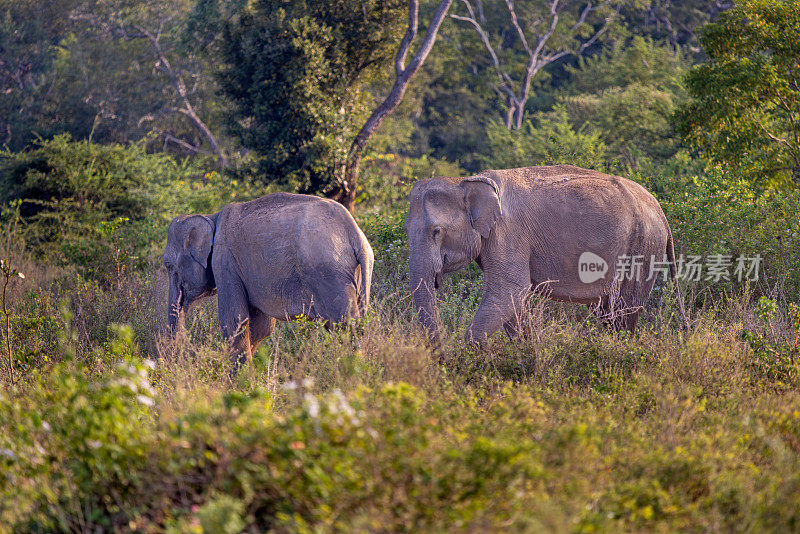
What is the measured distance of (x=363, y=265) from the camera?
23.6 ft

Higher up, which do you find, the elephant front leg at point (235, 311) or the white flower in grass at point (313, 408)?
the white flower in grass at point (313, 408)

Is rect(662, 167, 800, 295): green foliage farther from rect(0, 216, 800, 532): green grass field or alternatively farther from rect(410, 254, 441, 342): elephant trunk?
rect(410, 254, 441, 342): elephant trunk

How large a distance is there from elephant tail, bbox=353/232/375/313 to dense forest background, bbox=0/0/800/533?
0.26 m

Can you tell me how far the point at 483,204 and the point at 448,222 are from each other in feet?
1.22

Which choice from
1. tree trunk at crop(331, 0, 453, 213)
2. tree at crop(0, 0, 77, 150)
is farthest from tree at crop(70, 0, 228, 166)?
tree trunk at crop(331, 0, 453, 213)

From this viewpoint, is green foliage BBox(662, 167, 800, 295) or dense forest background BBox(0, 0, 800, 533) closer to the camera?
dense forest background BBox(0, 0, 800, 533)

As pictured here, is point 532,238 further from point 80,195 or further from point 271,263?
point 80,195

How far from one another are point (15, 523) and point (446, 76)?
87.7 feet

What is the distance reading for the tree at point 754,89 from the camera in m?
10.9

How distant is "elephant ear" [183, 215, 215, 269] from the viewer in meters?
7.76

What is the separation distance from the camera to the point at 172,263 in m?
8.02

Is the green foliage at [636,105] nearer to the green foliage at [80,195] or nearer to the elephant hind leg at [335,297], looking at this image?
the green foliage at [80,195]

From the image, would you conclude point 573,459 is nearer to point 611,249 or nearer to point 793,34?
point 611,249

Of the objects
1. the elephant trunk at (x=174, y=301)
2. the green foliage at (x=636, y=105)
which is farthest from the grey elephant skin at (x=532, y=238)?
the green foliage at (x=636, y=105)
